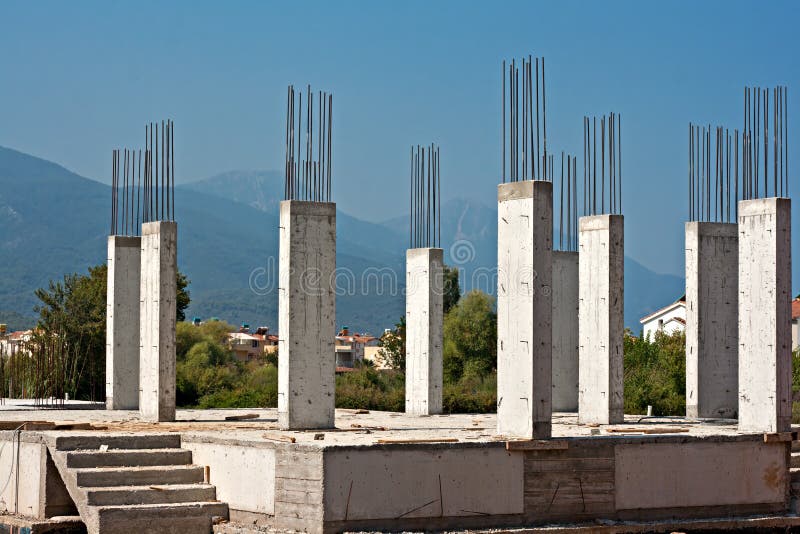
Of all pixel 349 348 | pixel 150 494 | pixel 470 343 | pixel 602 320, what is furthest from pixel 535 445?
pixel 349 348

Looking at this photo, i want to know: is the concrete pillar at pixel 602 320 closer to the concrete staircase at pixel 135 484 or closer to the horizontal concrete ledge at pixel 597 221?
the horizontal concrete ledge at pixel 597 221

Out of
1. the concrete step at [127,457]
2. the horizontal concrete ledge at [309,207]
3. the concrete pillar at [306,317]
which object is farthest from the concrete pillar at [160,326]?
the concrete step at [127,457]

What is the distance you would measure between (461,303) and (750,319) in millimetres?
28047

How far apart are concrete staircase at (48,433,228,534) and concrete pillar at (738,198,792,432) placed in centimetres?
682

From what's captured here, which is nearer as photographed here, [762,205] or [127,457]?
[127,457]

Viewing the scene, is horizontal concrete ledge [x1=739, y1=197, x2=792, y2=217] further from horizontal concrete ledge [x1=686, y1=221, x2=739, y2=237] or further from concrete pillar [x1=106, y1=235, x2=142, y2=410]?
concrete pillar [x1=106, y1=235, x2=142, y2=410]

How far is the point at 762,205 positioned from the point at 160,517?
27.5 feet

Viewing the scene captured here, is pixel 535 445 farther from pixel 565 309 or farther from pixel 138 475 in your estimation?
pixel 565 309

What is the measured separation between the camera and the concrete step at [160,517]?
13430 mm

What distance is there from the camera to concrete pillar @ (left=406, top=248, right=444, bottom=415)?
2192cm

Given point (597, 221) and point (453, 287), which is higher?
point (453, 287)

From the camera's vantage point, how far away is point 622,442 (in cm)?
1432

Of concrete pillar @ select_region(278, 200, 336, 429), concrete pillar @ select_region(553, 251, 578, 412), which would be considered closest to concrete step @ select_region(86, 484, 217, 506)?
concrete pillar @ select_region(278, 200, 336, 429)

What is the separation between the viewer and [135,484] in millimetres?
14273
